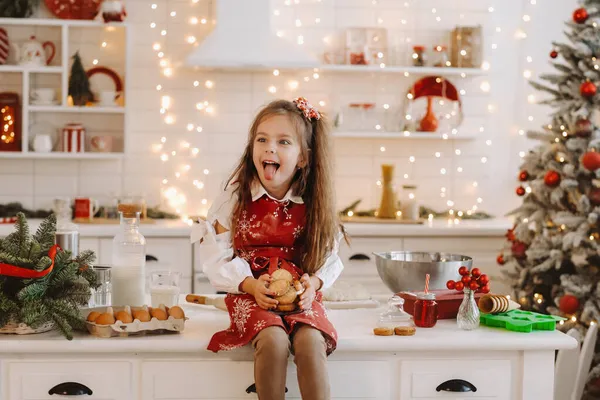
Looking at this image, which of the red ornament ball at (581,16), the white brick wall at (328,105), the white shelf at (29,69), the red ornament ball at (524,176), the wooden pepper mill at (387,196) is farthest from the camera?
the white brick wall at (328,105)

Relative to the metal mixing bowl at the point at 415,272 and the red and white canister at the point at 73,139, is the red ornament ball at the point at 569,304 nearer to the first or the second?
the metal mixing bowl at the point at 415,272

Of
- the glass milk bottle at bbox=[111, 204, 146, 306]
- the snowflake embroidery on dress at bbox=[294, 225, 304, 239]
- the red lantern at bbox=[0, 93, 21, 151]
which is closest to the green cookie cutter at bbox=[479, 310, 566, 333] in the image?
the snowflake embroidery on dress at bbox=[294, 225, 304, 239]

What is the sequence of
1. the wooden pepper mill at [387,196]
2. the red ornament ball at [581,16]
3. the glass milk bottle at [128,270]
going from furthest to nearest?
1. the wooden pepper mill at [387,196]
2. the red ornament ball at [581,16]
3. the glass milk bottle at [128,270]

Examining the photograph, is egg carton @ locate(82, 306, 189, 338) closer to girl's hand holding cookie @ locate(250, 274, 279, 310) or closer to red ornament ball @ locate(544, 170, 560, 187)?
girl's hand holding cookie @ locate(250, 274, 279, 310)

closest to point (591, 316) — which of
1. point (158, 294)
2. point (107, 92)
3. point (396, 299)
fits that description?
point (396, 299)

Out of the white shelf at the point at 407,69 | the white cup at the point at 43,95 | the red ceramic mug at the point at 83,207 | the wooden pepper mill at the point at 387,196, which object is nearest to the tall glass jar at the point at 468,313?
the wooden pepper mill at the point at 387,196

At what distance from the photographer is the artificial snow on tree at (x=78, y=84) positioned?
4.77 metres

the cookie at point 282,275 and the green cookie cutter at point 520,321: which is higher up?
the cookie at point 282,275

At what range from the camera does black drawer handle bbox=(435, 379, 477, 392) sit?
2266mm

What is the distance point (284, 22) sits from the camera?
16.9 feet

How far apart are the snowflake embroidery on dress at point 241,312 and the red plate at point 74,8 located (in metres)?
3.06

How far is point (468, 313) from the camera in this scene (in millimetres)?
2338

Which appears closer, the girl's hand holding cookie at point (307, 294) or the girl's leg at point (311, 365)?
the girl's leg at point (311, 365)

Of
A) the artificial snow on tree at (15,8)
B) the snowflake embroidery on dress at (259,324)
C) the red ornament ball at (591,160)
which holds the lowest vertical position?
the snowflake embroidery on dress at (259,324)
